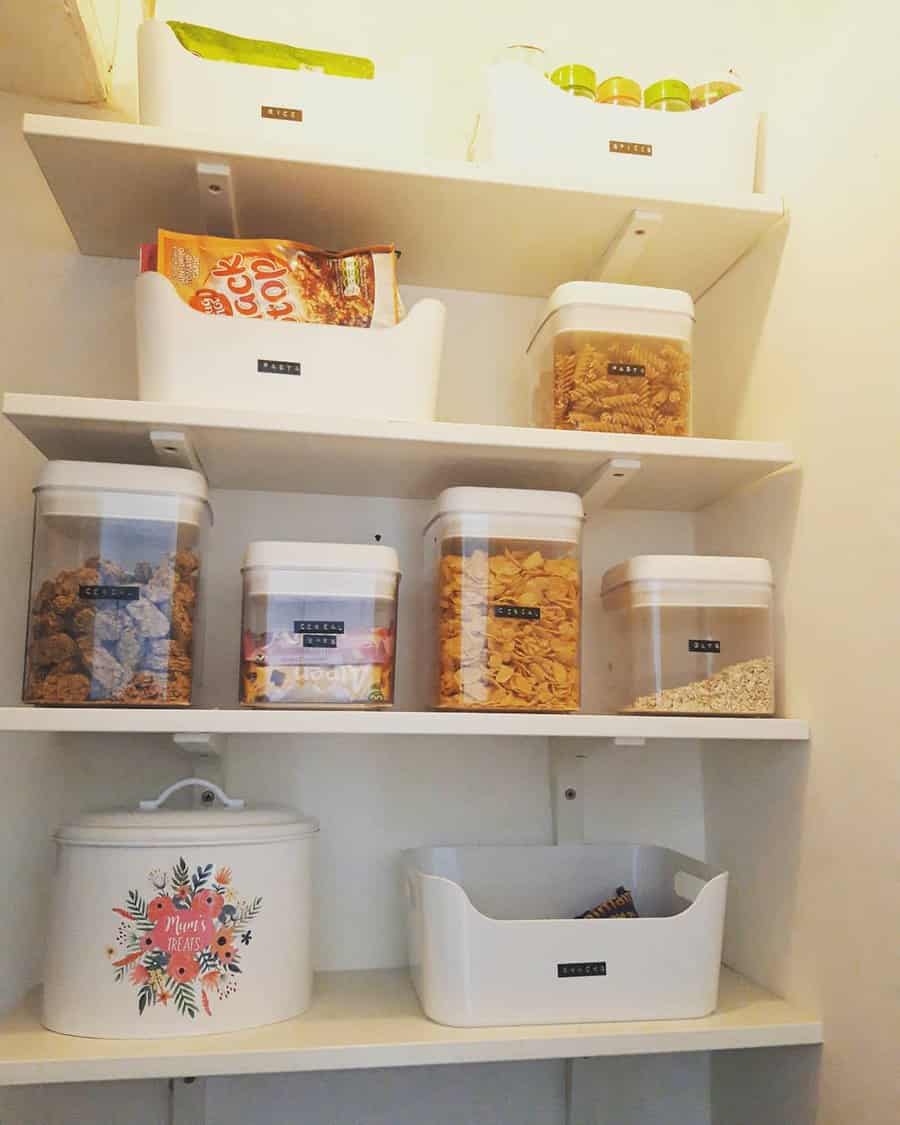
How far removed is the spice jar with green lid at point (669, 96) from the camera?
127cm

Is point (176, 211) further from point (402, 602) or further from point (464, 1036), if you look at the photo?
point (464, 1036)

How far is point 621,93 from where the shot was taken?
1278 millimetres

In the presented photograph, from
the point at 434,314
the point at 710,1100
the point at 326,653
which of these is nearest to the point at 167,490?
the point at 326,653

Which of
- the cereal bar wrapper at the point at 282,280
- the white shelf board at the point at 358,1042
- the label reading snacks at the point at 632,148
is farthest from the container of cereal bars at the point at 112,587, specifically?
the label reading snacks at the point at 632,148

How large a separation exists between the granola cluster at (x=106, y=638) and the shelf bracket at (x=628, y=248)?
2.39 feet

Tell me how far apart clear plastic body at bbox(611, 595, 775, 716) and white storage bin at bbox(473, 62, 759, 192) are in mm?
534

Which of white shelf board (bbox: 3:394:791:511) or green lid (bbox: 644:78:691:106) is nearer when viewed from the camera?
white shelf board (bbox: 3:394:791:511)

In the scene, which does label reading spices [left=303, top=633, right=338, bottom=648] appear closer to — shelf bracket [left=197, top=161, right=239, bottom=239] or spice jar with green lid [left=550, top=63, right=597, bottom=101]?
→ shelf bracket [left=197, top=161, right=239, bottom=239]

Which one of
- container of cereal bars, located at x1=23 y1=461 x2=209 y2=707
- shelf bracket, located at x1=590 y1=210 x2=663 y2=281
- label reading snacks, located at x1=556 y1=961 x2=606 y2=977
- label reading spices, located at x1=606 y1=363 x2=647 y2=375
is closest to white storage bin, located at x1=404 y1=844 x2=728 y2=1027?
label reading snacks, located at x1=556 y1=961 x2=606 y2=977

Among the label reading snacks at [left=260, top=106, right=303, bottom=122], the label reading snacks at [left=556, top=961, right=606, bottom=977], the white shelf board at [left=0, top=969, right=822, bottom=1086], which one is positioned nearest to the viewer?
the white shelf board at [left=0, top=969, right=822, bottom=1086]

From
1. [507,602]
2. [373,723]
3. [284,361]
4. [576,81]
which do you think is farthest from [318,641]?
[576,81]

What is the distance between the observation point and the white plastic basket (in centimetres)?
109

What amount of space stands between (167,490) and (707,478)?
2.24ft

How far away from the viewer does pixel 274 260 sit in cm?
115
